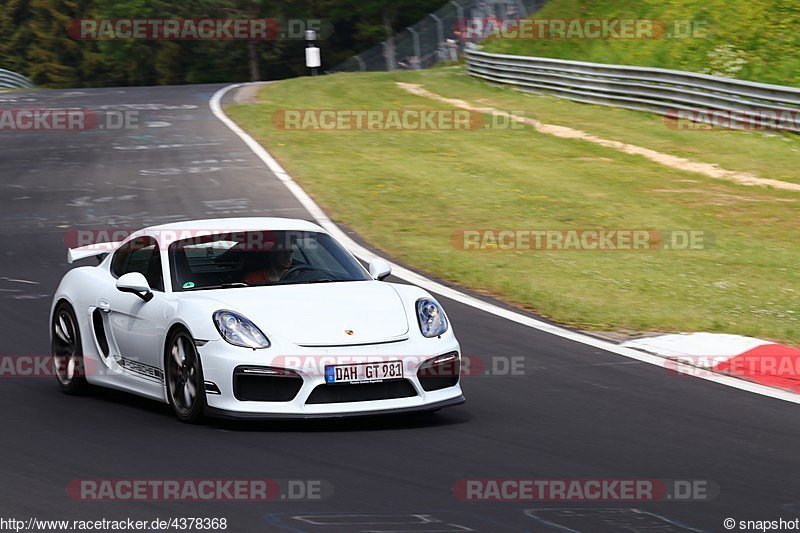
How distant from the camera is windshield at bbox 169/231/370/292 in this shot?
335 inches

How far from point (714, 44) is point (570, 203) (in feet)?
48.3

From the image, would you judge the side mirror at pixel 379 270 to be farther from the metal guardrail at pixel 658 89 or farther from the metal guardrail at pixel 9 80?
the metal guardrail at pixel 9 80

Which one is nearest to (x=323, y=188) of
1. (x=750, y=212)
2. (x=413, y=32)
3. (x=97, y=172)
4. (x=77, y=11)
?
(x=97, y=172)

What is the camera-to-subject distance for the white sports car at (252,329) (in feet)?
24.6

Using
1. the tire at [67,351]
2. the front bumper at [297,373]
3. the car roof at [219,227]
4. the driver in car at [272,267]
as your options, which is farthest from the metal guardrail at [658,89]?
the front bumper at [297,373]

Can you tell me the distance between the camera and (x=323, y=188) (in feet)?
66.2

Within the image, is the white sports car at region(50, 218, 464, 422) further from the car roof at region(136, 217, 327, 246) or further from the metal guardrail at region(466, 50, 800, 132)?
the metal guardrail at region(466, 50, 800, 132)

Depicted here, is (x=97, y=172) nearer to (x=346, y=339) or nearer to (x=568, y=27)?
(x=346, y=339)

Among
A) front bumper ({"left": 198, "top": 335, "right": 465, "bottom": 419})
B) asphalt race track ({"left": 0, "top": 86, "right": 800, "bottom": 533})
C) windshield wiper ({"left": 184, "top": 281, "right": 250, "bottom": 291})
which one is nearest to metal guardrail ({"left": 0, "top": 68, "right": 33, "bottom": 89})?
asphalt race track ({"left": 0, "top": 86, "right": 800, "bottom": 533})

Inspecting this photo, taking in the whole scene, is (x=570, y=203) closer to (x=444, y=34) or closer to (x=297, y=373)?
(x=297, y=373)

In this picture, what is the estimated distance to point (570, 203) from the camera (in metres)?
19.0

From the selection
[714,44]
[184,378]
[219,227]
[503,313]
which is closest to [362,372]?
[184,378]

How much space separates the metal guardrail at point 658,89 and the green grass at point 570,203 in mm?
463

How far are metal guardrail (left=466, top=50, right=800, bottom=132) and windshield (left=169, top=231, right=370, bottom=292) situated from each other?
17.9m
